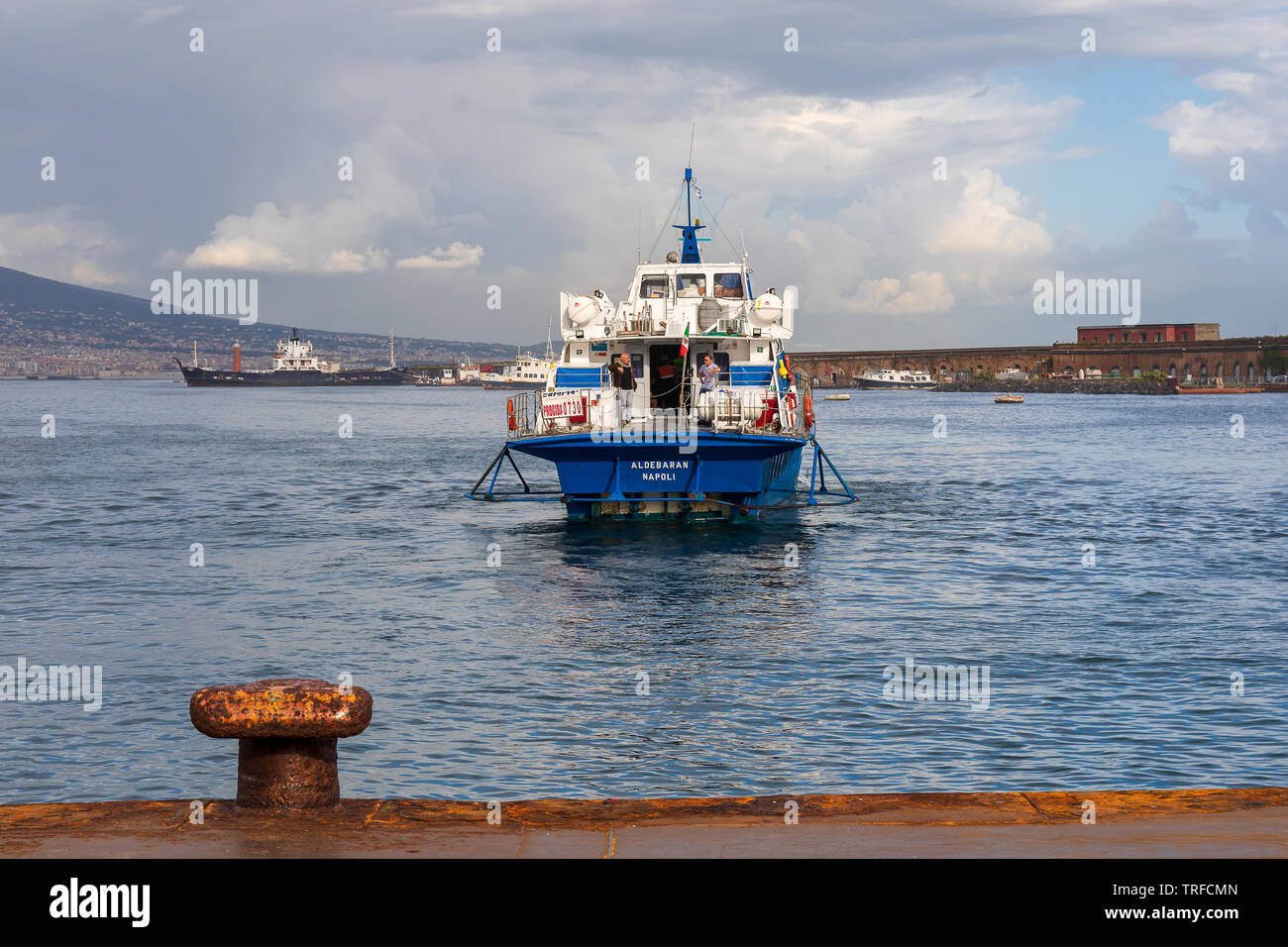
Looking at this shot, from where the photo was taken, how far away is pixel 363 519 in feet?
99.9

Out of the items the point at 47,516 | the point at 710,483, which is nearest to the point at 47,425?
the point at 47,516

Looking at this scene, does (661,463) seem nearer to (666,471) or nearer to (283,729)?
(666,471)

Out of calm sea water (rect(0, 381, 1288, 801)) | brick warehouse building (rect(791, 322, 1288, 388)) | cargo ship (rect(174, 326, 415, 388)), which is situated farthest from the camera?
cargo ship (rect(174, 326, 415, 388))

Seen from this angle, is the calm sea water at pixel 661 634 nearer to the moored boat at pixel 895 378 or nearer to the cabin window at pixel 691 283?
the cabin window at pixel 691 283

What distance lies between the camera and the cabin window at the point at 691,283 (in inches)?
1157

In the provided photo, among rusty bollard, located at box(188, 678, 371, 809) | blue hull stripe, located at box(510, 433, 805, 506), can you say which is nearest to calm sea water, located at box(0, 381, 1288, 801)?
blue hull stripe, located at box(510, 433, 805, 506)

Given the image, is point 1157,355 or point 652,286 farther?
point 1157,355

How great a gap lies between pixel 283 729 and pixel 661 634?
10.7m

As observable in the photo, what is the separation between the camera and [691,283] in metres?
29.8

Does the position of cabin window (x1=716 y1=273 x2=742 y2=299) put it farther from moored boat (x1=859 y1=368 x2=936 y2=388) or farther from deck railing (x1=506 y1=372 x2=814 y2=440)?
moored boat (x1=859 y1=368 x2=936 y2=388)

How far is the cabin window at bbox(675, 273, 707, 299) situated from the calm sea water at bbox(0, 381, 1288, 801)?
595cm

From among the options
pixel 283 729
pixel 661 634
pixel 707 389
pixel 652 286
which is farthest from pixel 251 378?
pixel 283 729

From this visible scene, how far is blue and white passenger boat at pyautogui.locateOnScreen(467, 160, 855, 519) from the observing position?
982 inches
